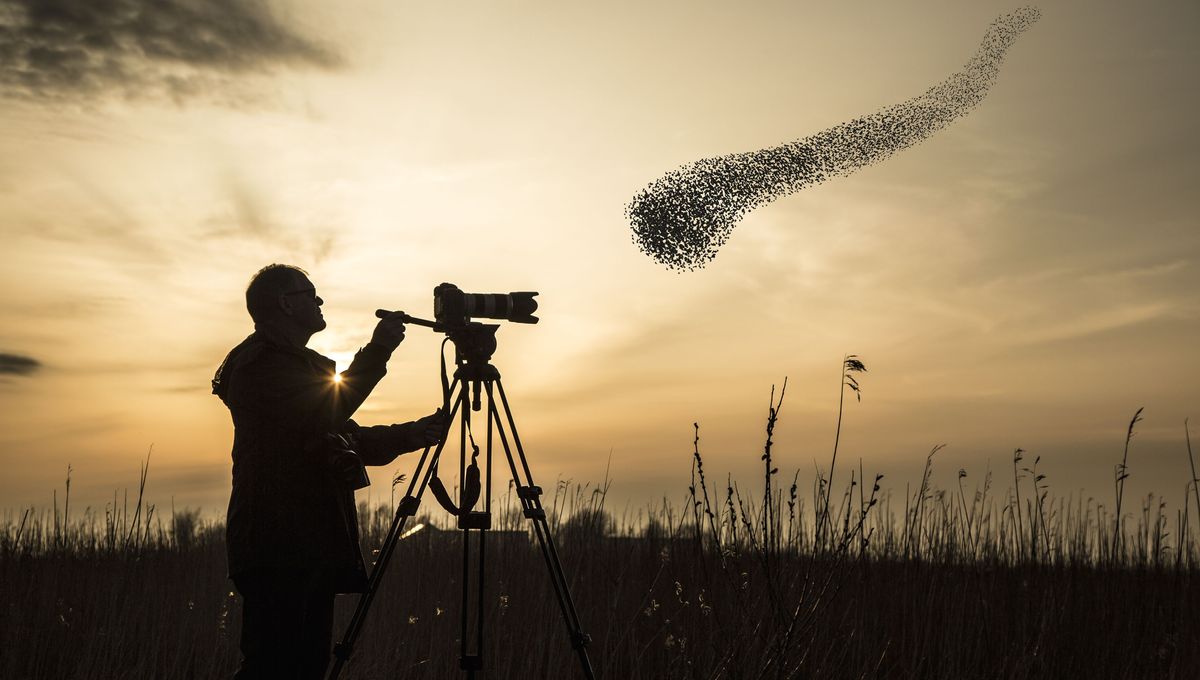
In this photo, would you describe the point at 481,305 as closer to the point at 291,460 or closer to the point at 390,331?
the point at 390,331

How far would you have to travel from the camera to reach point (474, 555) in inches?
410

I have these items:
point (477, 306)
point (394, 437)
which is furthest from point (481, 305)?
point (394, 437)

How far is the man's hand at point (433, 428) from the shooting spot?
4133 mm

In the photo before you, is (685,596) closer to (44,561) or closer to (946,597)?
(946,597)

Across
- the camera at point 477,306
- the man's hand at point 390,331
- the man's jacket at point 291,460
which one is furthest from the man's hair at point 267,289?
the camera at point 477,306

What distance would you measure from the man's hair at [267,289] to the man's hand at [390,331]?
457mm

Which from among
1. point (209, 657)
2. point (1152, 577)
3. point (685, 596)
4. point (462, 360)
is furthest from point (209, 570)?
point (1152, 577)

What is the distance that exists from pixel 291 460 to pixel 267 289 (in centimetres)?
80

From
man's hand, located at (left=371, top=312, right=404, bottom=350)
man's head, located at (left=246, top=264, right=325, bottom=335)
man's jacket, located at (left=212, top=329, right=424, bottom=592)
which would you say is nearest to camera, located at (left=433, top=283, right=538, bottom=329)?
man's hand, located at (left=371, top=312, right=404, bottom=350)

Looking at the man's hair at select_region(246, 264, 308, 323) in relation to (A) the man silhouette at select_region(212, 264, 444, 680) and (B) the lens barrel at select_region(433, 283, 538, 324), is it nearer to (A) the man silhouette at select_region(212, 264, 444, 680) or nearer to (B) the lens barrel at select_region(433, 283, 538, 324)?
(A) the man silhouette at select_region(212, 264, 444, 680)

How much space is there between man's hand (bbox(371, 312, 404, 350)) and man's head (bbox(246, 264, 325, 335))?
0.33 meters

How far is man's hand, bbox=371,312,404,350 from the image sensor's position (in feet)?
13.5

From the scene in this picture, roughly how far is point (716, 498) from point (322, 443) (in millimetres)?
2931

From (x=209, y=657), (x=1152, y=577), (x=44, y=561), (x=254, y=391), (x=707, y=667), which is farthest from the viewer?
(x=44, y=561)
